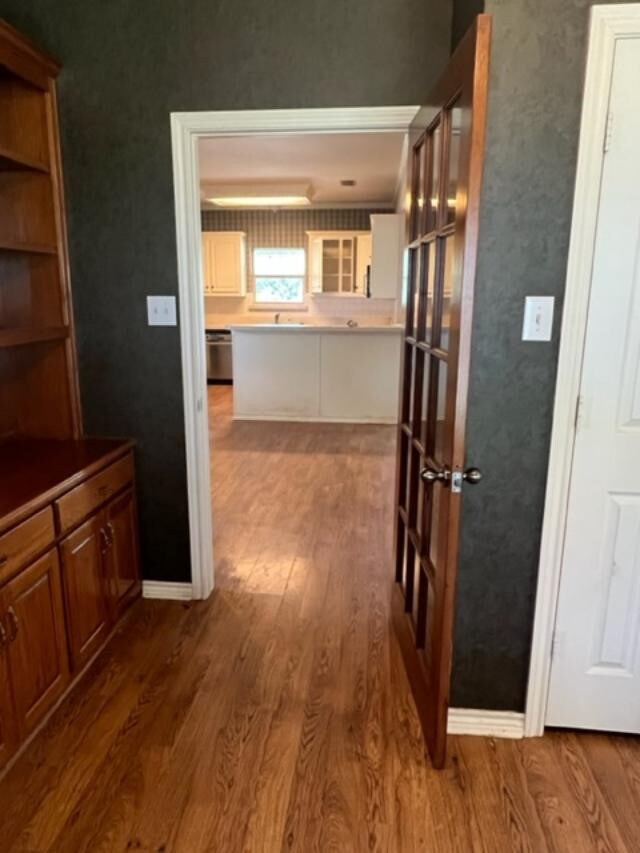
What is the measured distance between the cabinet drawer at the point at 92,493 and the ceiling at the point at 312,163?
2.66 meters

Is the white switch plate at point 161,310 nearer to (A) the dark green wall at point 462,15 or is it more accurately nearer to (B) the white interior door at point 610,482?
(A) the dark green wall at point 462,15

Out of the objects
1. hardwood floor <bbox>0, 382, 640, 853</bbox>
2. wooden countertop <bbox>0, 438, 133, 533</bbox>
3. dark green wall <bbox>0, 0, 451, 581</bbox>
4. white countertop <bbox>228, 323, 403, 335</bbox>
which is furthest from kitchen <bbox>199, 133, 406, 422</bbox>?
hardwood floor <bbox>0, 382, 640, 853</bbox>

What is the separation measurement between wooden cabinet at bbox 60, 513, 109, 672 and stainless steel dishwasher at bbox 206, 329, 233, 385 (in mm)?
6524

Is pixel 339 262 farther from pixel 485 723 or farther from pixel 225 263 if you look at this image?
pixel 485 723

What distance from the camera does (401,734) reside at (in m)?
1.91

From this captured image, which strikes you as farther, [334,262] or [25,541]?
[334,262]

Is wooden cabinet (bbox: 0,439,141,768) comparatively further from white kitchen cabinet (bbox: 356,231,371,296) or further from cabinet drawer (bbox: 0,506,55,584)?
white kitchen cabinet (bbox: 356,231,371,296)

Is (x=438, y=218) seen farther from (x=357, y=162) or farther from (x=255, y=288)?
(x=255, y=288)

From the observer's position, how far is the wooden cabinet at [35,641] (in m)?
1.69

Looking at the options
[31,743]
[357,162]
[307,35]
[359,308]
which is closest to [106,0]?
[307,35]

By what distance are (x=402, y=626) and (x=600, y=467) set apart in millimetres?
1013

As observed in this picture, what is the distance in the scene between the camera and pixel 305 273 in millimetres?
8812

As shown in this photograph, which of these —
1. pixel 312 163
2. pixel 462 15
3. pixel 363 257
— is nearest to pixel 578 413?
pixel 462 15

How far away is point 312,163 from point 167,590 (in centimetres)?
456
